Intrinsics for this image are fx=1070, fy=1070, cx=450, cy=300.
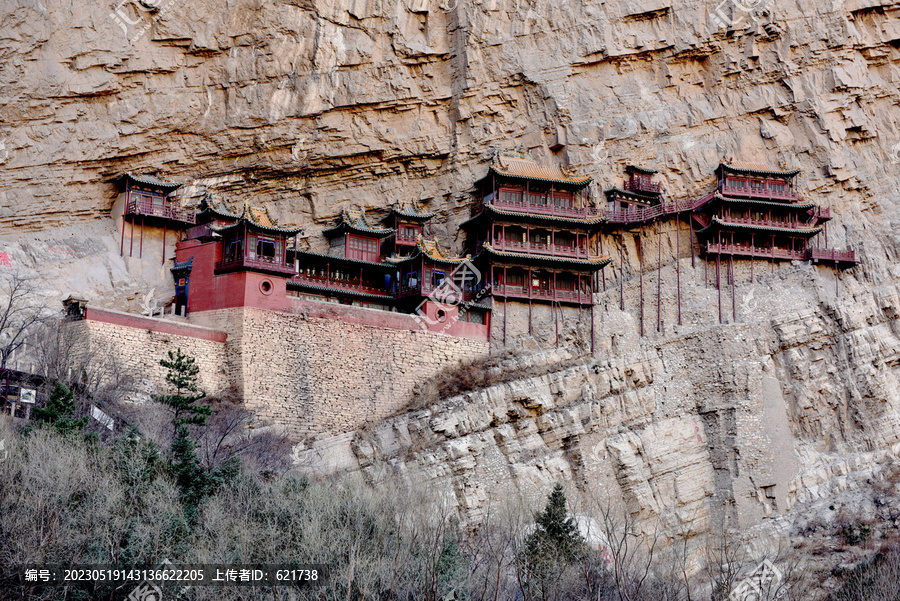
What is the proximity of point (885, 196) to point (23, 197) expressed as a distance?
33.7 m

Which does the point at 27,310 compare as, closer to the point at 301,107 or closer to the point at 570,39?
the point at 301,107

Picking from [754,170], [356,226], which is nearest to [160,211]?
[356,226]

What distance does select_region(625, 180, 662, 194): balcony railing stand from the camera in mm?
42250

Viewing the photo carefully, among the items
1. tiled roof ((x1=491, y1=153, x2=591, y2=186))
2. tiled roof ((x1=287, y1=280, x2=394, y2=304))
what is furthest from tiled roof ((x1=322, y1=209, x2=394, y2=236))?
tiled roof ((x1=491, y1=153, x2=591, y2=186))

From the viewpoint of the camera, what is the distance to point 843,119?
4353 centimetres

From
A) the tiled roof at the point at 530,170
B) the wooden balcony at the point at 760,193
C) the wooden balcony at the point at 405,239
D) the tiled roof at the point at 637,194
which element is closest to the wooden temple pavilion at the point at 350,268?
the wooden balcony at the point at 405,239

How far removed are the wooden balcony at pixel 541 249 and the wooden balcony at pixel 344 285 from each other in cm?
458

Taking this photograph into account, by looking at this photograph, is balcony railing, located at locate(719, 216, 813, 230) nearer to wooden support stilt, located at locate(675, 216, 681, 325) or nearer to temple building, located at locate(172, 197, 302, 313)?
wooden support stilt, located at locate(675, 216, 681, 325)

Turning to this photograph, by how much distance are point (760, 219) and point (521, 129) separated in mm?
10135

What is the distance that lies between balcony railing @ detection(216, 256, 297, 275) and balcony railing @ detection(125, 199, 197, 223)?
6333 millimetres

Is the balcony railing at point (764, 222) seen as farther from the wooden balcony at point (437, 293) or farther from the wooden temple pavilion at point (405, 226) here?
the wooden temple pavilion at point (405, 226)

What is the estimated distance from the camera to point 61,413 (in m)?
24.6

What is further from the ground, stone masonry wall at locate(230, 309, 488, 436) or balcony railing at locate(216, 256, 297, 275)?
balcony railing at locate(216, 256, 297, 275)

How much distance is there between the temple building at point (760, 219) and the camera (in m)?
40.2
